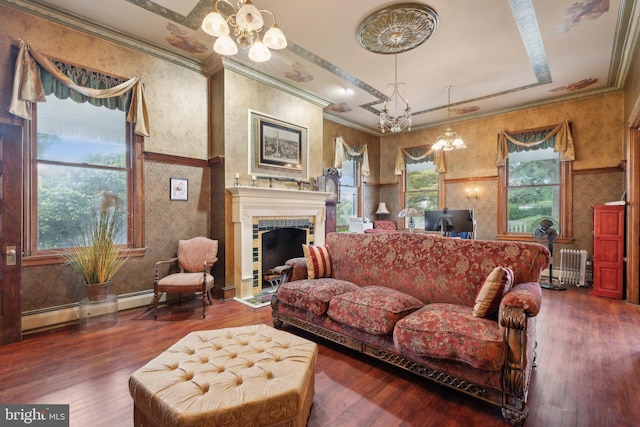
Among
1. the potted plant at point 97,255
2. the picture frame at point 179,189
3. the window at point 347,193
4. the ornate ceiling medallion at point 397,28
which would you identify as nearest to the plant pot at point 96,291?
the potted plant at point 97,255

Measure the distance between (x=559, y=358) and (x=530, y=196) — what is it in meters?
4.45

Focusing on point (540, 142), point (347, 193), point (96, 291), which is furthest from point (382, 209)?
point (96, 291)

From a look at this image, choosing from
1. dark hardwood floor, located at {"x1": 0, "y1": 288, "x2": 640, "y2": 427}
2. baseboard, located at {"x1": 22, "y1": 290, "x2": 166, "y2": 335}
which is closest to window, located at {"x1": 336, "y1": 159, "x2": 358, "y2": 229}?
dark hardwood floor, located at {"x1": 0, "y1": 288, "x2": 640, "y2": 427}

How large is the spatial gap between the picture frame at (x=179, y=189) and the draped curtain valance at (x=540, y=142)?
20.3 ft

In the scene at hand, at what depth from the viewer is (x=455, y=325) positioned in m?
1.86

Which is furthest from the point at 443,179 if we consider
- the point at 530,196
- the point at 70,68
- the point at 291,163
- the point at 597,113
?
the point at 70,68

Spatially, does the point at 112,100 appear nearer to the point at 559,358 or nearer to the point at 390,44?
the point at 390,44

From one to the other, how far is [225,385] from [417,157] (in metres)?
7.13

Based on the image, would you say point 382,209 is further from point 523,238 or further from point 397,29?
point 397,29

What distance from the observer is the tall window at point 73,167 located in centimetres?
313

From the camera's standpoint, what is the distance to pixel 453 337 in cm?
180

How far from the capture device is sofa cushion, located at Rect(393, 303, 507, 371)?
5.52 feet

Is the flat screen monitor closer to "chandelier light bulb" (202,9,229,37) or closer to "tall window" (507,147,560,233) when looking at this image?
"tall window" (507,147,560,233)

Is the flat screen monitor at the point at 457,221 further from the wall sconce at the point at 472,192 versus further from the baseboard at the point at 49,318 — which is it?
the baseboard at the point at 49,318
